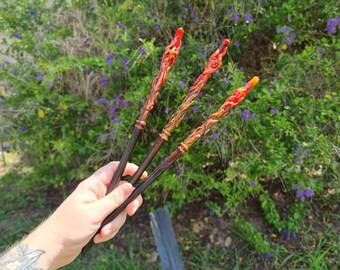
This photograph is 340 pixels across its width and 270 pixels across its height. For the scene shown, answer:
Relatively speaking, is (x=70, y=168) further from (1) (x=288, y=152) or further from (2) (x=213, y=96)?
(1) (x=288, y=152)

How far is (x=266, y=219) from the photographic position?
242cm

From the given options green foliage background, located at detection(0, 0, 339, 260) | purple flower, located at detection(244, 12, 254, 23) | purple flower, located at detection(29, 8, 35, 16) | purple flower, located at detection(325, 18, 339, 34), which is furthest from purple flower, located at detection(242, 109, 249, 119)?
purple flower, located at detection(29, 8, 35, 16)

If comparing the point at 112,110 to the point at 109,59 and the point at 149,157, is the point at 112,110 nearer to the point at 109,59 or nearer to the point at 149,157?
the point at 109,59

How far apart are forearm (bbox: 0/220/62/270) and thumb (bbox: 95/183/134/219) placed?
0.65ft

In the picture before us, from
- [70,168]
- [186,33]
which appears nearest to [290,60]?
[186,33]

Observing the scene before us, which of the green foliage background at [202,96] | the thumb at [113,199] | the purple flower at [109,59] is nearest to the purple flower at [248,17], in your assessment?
the green foliage background at [202,96]

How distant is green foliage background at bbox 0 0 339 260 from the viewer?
6.61 feet

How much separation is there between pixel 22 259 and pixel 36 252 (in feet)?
0.17

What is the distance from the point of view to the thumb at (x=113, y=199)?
Answer: 119 centimetres

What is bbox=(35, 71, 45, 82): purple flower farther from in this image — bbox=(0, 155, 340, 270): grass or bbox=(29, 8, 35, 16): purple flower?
bbox=(0, 155, 340, 270): grass

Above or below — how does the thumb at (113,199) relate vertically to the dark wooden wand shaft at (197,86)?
below

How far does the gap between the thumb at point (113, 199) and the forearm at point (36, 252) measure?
199 millimetres

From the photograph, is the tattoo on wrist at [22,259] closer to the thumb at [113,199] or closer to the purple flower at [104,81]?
the thumb at [113,199]

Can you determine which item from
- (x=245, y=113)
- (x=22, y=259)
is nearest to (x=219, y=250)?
(x=245, y=113)
